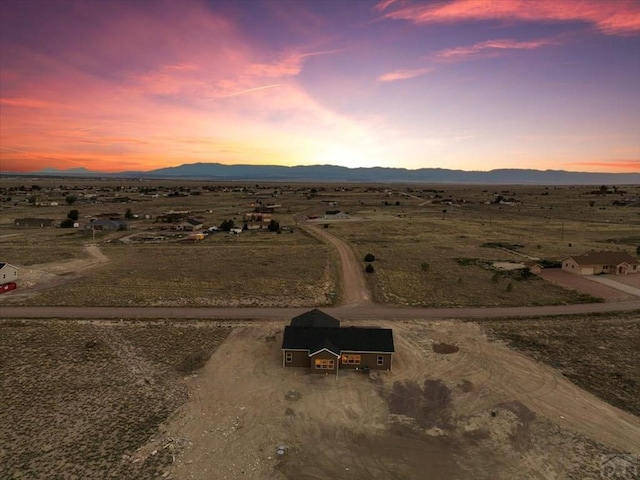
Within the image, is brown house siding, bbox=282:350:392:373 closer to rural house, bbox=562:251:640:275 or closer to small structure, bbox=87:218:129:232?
rural house, bbox=562:251:640:275

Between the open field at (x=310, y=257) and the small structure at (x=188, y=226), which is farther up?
the small structure at (x=188, y=226)

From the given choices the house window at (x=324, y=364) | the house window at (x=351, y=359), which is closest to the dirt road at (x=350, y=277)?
the house window at (x=351, y=359)

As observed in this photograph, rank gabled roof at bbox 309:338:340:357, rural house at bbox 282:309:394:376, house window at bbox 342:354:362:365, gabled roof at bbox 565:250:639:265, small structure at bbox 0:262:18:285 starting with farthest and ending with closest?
gabled roof at bbox 565:250:639:265
small structure at bbox 0:262:18:285
house window at bbox 342:354:362:365
rural house at bbox 282:309:394:376
gabled roof at bbox 309:338:340:357

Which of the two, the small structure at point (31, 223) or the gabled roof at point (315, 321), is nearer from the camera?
the gabled roof at point (315, 321)

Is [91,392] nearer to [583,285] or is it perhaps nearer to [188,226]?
[583,285]

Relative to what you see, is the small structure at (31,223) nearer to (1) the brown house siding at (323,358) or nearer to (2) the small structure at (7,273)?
(2) the small structure at (7,273)

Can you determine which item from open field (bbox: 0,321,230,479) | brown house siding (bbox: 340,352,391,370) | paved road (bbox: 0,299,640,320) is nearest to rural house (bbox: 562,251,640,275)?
paved road (bbox: 0,299,640,320)

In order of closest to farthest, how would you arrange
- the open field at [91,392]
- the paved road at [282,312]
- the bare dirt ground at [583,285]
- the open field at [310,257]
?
the open field at [91,392] < the paved road at [282,312] < the open field at [310,257] < the bare dirt ground at [583,285]
